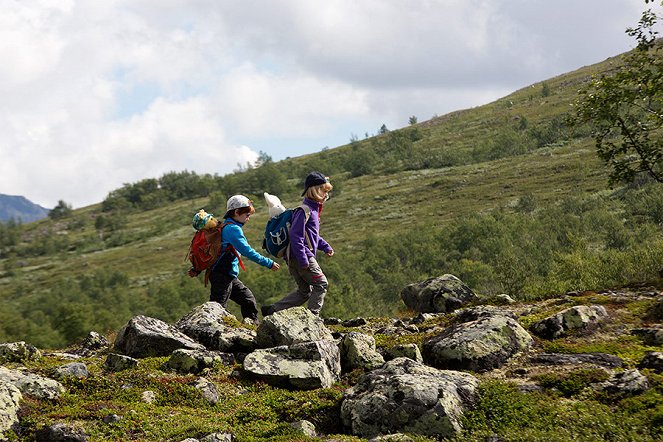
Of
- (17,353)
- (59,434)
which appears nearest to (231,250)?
(17,353)

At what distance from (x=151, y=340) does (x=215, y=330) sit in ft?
4.42

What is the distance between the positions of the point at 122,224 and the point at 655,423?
180471 mm

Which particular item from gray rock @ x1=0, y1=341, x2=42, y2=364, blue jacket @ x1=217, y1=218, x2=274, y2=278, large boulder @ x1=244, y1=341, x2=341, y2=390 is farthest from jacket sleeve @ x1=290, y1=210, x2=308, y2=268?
gray rock @ x1=0, y1=341, x2=42, y2=364

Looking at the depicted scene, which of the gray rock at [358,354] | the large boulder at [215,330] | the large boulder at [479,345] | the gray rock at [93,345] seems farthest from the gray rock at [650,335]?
the gray rock at [93,345]

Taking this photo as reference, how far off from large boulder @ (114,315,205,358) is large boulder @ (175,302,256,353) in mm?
359

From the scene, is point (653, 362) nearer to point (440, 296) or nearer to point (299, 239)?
point (299, 239)

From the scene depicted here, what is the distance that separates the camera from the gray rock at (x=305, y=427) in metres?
7.62

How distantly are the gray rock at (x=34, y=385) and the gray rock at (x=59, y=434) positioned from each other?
4.88ft

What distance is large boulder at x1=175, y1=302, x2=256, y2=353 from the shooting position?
11.5 m

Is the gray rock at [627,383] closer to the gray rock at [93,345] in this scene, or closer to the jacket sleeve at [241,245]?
the jacket sleeve at [241,245]

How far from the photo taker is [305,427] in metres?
7.71

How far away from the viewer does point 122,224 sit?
173125 mm

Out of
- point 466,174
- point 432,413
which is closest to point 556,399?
point 432,413

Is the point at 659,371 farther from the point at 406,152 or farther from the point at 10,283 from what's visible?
the point at 406,152
